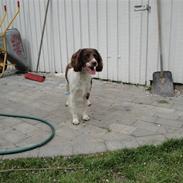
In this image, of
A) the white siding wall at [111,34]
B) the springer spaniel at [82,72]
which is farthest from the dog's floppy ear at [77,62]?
the white siding wall at [111,34]

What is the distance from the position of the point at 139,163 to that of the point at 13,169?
3.59 feet

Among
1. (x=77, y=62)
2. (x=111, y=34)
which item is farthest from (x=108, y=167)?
(x=111, y=34)

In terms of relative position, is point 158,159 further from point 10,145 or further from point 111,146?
point 10,145

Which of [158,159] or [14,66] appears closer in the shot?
[158,159]

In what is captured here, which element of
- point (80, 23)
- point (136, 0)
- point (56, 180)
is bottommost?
point (56, 180)

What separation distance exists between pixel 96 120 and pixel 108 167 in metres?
1.10

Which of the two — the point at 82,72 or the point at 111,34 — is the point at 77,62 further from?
the point at 111,34

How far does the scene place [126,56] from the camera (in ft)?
16.0

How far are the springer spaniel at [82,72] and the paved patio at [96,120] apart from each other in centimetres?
27

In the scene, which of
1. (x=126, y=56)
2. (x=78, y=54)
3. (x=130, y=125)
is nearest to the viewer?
(x=78, y=54)

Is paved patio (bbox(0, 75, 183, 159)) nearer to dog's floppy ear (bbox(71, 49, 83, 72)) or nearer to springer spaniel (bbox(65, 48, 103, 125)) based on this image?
springer spaniel (bbox(65, 48, 103, 125))

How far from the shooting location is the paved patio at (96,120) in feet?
9.30

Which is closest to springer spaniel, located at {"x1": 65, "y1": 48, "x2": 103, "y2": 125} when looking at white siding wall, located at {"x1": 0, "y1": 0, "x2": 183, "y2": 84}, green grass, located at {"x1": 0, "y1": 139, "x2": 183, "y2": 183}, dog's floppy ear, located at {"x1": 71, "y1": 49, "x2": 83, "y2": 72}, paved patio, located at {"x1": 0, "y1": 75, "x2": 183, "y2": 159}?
dog's floppy ear, located at {"x1": 71, "y1": 49, "x2": 83, "y2": 72}

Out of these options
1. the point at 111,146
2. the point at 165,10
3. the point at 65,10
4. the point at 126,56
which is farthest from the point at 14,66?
the point at 111,146
